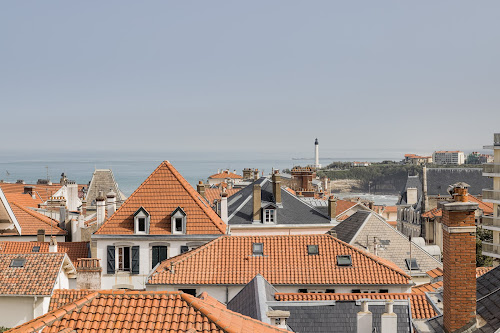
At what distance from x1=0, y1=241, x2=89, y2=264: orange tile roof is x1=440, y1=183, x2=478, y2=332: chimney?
23.8 metres

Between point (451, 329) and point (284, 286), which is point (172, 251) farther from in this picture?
point (451, 329)

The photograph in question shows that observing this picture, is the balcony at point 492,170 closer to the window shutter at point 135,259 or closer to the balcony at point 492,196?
the balcony at point 492,196

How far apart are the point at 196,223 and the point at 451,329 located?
67.4ft

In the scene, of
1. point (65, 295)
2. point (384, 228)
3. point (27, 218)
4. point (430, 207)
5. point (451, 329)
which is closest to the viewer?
point (451, 329)

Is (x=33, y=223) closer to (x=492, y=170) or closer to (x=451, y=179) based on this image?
(x=492, y=170)

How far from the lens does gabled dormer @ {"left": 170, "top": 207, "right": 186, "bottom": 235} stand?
99.8ft

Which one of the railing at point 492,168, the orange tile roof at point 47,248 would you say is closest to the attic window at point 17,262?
the orange tile roof at point 47,248

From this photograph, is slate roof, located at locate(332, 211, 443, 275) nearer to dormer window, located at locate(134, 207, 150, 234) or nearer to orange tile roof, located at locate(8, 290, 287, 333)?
dormer window, located at locate(134, 207, 150, 234)

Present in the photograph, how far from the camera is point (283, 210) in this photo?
40719 millimetres

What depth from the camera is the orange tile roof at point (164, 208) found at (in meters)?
30.4

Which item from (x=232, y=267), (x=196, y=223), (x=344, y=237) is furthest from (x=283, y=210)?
(x=232, y=267)

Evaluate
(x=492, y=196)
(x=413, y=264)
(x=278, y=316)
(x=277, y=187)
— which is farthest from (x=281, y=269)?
(x=277, y=187)

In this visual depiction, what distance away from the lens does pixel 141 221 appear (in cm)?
3059

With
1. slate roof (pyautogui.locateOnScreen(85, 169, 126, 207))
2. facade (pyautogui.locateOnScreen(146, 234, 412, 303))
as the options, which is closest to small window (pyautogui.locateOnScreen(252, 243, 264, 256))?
facade (pyautogui.locateOnScreen(146, 234, 412, 303))
